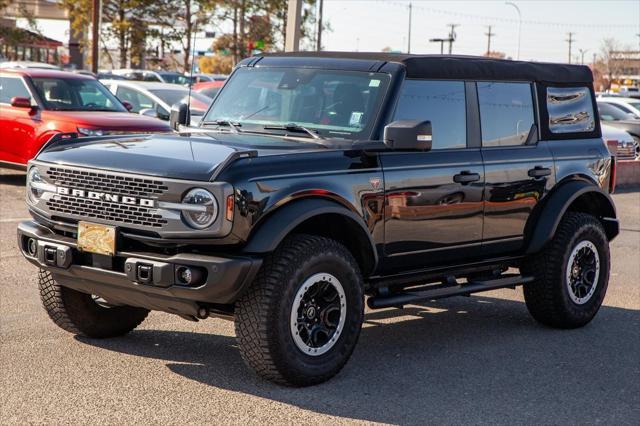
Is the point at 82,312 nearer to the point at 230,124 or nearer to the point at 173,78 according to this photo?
the point at 230,124

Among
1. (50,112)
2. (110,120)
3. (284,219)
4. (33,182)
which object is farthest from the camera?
(50,112)

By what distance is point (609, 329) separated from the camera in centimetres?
783

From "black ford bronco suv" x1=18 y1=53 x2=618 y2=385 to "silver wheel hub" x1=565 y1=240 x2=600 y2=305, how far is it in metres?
0.01

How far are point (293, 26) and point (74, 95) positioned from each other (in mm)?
3413

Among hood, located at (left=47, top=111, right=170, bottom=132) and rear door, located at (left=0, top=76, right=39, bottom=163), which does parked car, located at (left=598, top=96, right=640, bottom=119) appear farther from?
rear door, located at (left=0, top=76, right=39, bottom=163)

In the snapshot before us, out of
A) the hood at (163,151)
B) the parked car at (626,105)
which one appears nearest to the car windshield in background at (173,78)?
the parked car at (626,105)

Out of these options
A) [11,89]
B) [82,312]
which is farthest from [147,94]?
[82,312]

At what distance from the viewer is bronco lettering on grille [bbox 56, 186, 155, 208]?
5488mm

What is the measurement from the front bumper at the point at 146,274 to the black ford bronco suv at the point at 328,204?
11 mm

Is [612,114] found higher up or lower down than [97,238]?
higher up

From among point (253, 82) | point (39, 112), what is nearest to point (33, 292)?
point (253, 82)

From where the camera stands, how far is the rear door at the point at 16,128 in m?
14.9

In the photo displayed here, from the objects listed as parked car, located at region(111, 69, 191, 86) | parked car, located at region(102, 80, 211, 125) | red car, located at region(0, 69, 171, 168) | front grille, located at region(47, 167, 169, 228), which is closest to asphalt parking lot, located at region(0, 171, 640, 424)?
front grille, located at region(47, 167, 169, 228)

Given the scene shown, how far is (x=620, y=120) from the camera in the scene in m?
25.8
